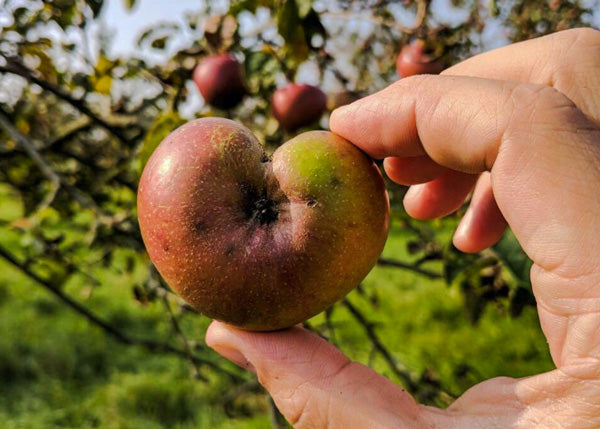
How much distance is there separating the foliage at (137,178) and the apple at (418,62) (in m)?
0.05

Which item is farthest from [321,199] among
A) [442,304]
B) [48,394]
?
[442,304]

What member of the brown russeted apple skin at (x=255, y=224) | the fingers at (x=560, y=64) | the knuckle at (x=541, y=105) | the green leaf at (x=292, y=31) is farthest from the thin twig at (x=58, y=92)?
the knuckle at (x=541, y=105)

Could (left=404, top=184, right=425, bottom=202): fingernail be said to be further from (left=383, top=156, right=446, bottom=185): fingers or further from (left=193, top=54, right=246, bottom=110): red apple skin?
(left=193, top=54, right=246, bottom=110): red apple skin

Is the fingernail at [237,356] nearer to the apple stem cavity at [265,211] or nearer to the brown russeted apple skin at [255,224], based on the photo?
the brown russeted apple skin at [255,224]

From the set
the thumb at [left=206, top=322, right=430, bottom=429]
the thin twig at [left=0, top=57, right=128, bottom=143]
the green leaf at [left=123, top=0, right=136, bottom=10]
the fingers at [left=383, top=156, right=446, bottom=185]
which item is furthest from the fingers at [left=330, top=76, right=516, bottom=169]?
the green leaf at [left=123, top=0, right=136, bottom=10]

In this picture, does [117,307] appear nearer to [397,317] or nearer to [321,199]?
[397,317]

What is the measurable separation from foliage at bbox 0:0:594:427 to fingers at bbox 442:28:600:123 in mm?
543

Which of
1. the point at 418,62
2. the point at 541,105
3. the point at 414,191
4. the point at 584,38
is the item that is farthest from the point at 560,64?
the point at 418,62

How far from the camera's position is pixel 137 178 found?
220cm

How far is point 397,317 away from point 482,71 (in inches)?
129

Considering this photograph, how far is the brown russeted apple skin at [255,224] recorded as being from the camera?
1026mm

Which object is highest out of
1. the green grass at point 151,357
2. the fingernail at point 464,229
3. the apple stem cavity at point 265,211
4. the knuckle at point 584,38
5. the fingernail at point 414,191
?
the knuckle at point 584,38

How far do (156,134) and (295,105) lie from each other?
867 millimetres

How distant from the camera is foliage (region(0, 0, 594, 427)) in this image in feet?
6.21
